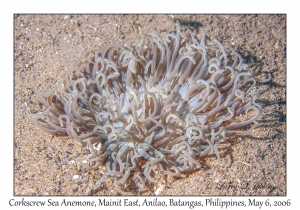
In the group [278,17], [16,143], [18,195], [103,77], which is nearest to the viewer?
[18,195]

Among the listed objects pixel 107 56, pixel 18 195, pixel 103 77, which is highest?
pixel 107 56

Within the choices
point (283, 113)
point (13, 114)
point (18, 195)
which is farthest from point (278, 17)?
point (18, 195)

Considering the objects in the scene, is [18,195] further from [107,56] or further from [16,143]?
[107,56]

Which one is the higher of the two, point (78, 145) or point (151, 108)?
point (151, 108)
